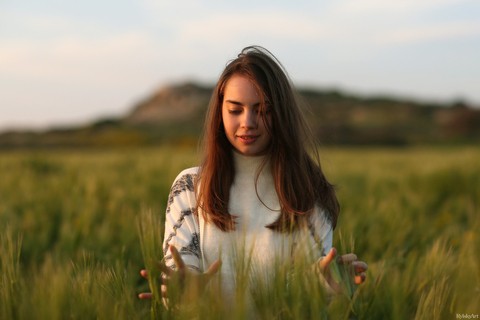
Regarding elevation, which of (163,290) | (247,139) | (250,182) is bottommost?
(163,290)

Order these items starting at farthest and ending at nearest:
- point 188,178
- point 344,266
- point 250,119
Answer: point 188,178
point 250,119
point 344,266

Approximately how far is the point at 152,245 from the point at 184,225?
0.73 ft

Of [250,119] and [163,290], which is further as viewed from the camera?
[250,119]

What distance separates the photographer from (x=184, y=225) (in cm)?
165

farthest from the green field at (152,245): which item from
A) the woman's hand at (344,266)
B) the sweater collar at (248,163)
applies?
the sweater collar at (248,163)

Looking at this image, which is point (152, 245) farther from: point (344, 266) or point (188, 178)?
point (344, 266)

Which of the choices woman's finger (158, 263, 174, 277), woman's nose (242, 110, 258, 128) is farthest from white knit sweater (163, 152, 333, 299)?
woman's finger (158, 263, 174, 277)

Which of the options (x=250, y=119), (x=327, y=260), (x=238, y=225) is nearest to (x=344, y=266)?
(x=327, y=260)

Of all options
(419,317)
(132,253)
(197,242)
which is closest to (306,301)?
(419,317)

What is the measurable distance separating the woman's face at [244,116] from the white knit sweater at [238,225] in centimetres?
8

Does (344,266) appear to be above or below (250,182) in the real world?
below

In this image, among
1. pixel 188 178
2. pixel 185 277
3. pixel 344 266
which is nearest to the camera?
pixel 185 277

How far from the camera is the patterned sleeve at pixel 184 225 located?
5.25ft

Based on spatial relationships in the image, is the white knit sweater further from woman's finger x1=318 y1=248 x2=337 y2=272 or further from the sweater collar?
woman's finger x1=318 y1=248 x2=337 y2=272
